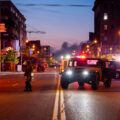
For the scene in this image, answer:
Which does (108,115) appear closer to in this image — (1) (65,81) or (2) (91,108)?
(2) (91,108)

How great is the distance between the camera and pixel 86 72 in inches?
750

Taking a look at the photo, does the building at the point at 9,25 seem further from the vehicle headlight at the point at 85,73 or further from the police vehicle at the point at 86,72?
the vehicle headlight at the point at 85,73

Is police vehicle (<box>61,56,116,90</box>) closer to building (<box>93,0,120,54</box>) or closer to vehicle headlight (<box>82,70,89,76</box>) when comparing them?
vehicle headlight (<box>82,70,89,76</box>)

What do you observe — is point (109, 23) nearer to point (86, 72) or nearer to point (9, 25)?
point (9, 25)

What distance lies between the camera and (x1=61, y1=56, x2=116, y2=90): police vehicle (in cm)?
1891

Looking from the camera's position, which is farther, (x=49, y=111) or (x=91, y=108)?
(x=91, y=108)

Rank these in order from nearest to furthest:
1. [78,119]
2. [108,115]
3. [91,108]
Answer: [78,119], [108,115], [91,108]

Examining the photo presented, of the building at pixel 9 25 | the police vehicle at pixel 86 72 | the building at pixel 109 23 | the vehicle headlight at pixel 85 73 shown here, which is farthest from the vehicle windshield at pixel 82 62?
the building at pixel 109 23

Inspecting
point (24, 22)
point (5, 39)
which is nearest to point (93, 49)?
point (24, 22)

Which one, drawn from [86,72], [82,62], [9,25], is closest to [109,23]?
[9,25]

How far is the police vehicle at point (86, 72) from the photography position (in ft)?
62.0

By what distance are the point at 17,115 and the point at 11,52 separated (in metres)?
52.5

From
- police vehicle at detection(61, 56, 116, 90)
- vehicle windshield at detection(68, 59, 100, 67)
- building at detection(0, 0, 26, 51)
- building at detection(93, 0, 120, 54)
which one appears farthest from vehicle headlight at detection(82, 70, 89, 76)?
building at detection(93, 0, 120, 54)

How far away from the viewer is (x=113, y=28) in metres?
95.9
